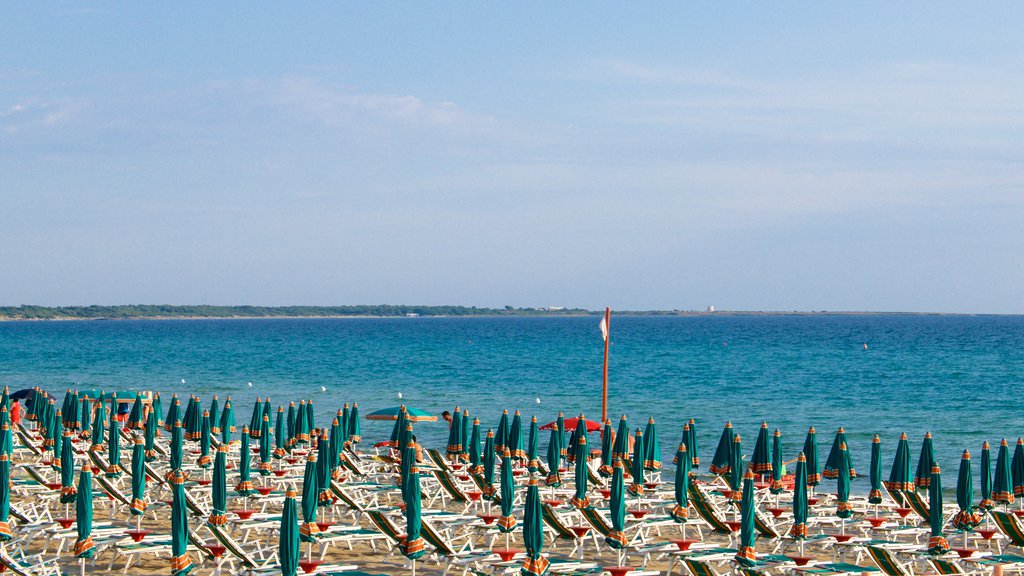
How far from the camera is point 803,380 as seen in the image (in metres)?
57.3

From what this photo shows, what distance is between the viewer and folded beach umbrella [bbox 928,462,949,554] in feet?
43.7

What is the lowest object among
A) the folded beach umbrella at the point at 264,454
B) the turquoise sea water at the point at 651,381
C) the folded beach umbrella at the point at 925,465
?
the turquoise sea water at the point at 651,381

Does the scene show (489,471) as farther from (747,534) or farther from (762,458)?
(747,534)

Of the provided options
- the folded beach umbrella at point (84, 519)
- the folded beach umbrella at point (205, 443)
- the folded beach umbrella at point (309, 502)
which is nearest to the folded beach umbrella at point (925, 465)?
the folded beach umbrella at point (309, 502)

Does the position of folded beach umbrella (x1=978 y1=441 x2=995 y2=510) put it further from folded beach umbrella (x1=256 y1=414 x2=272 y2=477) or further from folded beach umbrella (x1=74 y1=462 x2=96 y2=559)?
folded beach umbrella (x1=74 y1=462 x2=96 y2=559)

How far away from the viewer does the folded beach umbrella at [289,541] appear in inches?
450

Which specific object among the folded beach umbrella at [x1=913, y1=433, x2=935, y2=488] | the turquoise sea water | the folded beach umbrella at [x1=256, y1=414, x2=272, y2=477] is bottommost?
the turquoise sea water

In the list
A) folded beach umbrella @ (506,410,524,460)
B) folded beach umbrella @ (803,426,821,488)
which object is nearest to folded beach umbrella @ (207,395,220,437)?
folded beach umbrella @ (506,410,524,460)

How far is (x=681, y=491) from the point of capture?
14961 millimetres

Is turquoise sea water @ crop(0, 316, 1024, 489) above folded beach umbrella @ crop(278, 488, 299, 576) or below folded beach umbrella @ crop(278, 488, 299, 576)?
below

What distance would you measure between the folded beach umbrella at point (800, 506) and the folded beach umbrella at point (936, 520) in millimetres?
1458

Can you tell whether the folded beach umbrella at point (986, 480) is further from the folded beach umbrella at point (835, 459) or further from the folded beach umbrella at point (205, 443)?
the folded beach umbrella at point (205, 443)

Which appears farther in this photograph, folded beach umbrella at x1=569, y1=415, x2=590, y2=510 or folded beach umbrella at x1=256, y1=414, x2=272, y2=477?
folded beach umbrella at x1=256, y1=414, x2=272, y2=477

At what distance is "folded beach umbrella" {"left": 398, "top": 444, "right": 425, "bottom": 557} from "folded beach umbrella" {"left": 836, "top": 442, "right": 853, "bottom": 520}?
19.3ft
